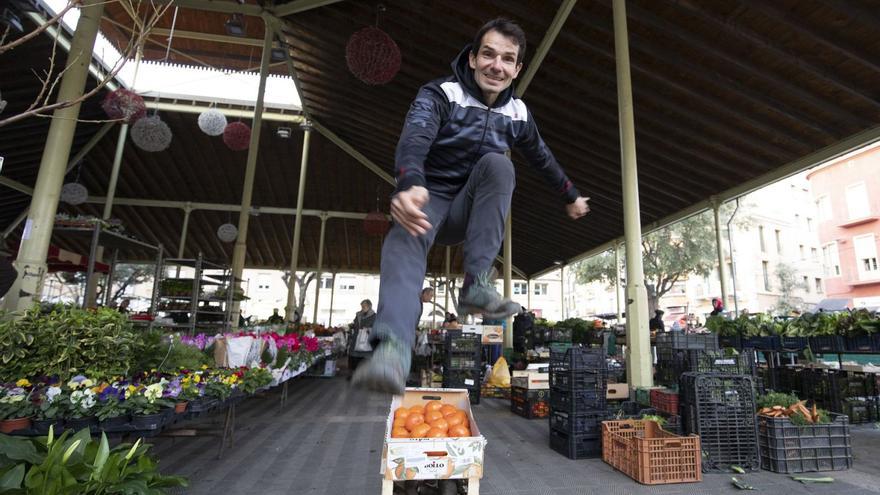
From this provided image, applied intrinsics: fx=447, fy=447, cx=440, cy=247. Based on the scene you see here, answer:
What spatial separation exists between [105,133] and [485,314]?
17445mm

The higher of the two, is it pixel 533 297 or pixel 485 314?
pixel 533 297

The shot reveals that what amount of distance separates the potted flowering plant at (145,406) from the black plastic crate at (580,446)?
3.45 metres

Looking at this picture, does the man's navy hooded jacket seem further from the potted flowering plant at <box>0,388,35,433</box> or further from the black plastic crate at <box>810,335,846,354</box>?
the black plastic crate at <box>810,335,846,354</box>

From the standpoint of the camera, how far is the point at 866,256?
2033cm

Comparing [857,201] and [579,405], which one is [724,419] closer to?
[579,405]

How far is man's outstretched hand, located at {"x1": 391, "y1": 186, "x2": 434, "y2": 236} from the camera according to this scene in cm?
119

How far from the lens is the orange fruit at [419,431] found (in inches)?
106

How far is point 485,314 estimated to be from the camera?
147 cm

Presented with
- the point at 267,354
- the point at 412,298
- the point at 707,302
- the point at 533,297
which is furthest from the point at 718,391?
the point at 533,297

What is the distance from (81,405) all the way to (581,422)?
157 inches

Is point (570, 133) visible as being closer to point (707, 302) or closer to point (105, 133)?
point (105, 133)

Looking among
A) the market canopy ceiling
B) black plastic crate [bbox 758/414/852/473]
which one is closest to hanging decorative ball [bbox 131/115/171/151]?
the market canopy ceiling

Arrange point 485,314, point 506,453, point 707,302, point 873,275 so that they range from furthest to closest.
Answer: point 707,302
point 873,275
point 506,453
point 485,314

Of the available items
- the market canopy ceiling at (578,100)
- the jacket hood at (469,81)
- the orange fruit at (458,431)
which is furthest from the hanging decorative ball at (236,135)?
the jacket hood at (469,81)
